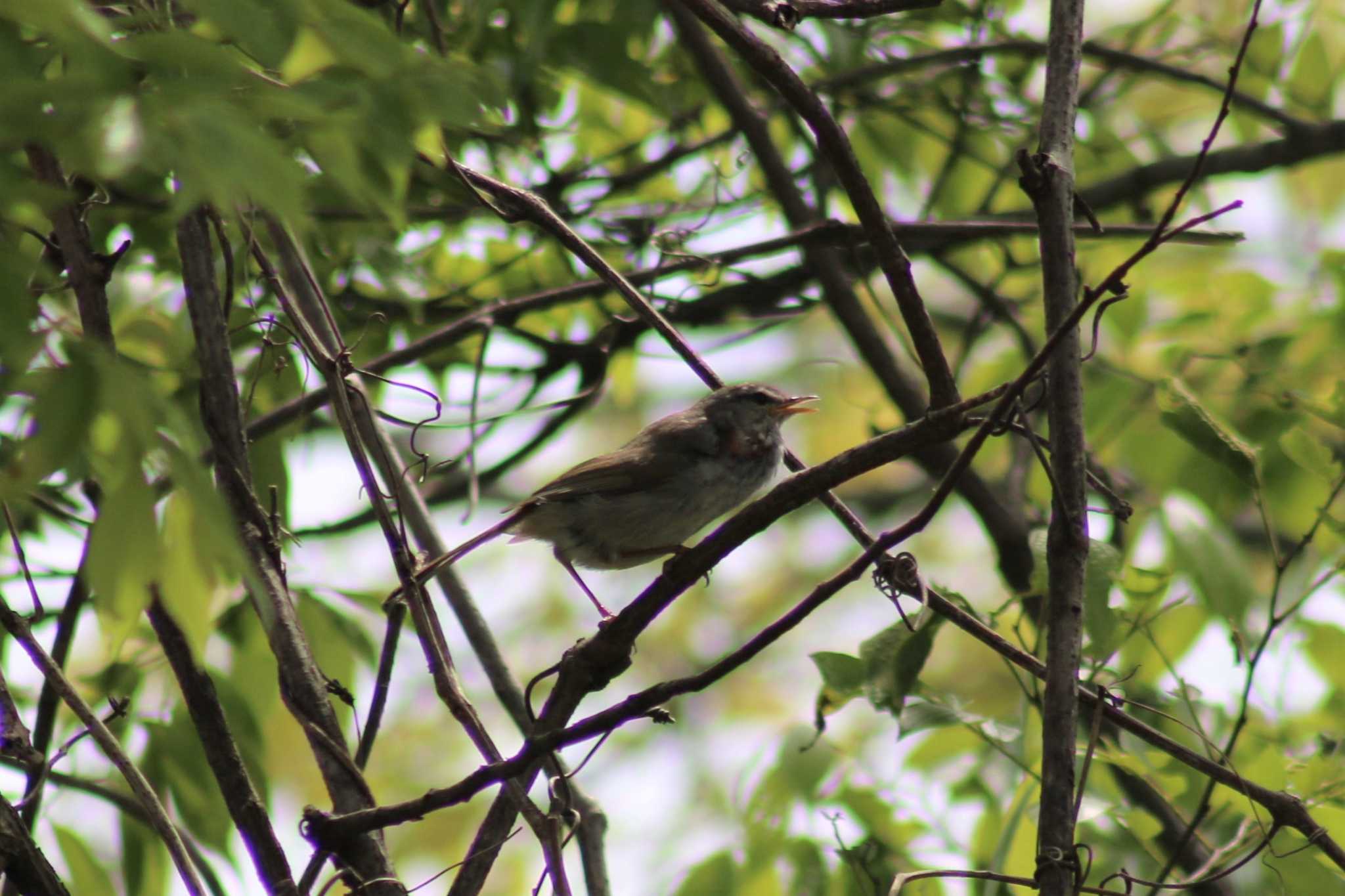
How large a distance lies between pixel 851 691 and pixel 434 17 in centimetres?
238

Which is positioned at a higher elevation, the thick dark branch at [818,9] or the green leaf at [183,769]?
the thick dark branch at [818,9]

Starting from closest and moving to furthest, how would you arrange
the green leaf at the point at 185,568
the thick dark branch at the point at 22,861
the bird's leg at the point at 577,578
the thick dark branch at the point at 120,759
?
the green leaf at the point at 185,568
the thick dark branch at the point at 22,861
the thick dark branch at the point at 120,759
the bird's leg at the point at 577,578

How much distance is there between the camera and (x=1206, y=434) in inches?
122

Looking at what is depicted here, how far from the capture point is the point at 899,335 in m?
3.91

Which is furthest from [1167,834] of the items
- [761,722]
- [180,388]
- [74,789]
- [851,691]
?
[761,722]

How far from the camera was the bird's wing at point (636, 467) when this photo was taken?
194 inches

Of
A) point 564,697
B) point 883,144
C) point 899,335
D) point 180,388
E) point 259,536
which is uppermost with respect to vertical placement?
point 883,144

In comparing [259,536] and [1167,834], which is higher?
[259,536]

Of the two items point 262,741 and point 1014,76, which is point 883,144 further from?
point 262,741

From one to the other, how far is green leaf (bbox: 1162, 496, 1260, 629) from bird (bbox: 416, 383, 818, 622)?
56.5 inches

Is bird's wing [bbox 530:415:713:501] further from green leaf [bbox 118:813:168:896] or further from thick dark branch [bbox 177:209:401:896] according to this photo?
thick dark branch [bbox 177:209:401:896]

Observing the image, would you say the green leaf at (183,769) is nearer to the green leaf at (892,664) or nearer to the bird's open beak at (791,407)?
the green leaf at (892,664)

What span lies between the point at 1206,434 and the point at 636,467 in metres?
2.30

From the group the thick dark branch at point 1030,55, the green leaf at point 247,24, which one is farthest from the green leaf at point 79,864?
the thick dark branch at point 1030,55
